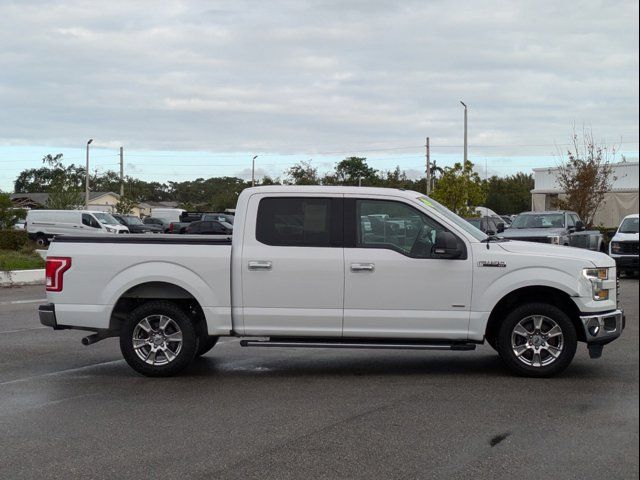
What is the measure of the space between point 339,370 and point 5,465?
4165 mm

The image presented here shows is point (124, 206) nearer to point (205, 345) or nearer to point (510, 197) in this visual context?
point (510, 197)

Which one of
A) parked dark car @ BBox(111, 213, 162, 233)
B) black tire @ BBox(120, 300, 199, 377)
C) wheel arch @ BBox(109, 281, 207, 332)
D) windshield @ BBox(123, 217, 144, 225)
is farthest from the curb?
windshield @ BBox(123, 217, 144, 225)

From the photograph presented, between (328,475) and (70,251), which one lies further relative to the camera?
(70,251)

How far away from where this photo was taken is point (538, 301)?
8391mm

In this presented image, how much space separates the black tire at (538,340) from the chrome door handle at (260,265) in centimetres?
253

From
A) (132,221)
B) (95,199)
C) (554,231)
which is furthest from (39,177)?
(554,231)

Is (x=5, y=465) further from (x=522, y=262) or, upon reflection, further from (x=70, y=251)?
(x=522, y=262)

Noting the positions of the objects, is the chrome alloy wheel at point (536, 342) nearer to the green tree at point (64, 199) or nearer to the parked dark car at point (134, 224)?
the parked dark car at point (134, 224)

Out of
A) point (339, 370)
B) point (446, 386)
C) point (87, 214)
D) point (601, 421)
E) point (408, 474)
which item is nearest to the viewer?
point (408, 474)

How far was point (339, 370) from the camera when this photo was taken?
8.96 meters

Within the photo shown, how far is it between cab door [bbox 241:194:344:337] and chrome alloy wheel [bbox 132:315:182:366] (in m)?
0.82

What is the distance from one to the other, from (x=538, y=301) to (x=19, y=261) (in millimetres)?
18315

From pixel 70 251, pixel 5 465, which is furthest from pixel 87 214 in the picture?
pixel 5 465

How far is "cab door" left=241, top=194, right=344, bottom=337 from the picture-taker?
823 centimetres
